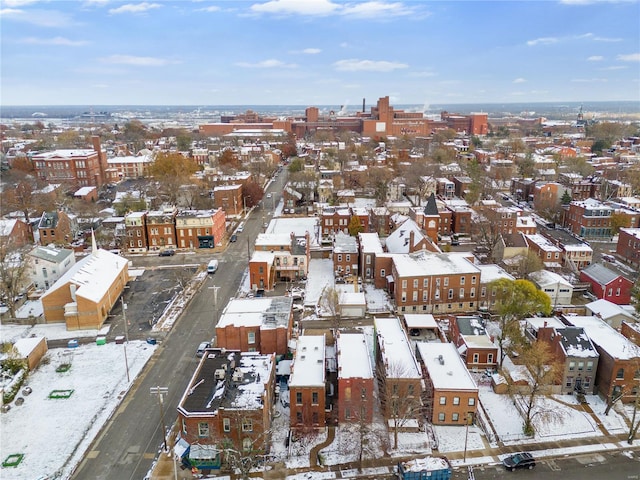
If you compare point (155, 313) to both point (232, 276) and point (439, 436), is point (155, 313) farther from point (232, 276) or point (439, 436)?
point (439, 436)

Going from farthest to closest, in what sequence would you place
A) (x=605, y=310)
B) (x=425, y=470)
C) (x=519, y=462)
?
(x=605, y=310) → (x=519, y=462) → (x=425, y=470)

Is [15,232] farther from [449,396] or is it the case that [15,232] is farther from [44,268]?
[449,396]

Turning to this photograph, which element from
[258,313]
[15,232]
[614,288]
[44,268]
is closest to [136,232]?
[44,268]

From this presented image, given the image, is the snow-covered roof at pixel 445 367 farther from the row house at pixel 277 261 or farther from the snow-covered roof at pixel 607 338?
the row house at pixel 277 261

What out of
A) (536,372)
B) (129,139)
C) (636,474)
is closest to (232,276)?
(536,372)

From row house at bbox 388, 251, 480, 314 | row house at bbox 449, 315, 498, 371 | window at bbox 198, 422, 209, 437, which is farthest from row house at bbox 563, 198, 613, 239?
window at bbox 198, 422, 209, 437

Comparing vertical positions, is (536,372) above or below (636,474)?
above
